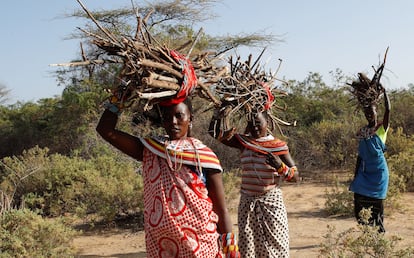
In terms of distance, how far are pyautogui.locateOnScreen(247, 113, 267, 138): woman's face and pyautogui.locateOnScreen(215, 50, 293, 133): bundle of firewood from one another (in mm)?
56

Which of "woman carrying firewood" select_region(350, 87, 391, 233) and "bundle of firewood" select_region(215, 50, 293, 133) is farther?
"woman carrying firewood" select_region(350, 87, 391, 233)

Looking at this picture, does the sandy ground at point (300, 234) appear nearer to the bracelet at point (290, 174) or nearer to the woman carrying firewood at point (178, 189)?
the bracelet at point (290, 174)

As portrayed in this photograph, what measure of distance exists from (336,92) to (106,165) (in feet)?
36.8

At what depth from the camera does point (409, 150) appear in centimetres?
981

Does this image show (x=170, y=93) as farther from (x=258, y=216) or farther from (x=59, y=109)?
(x=59, y=109)

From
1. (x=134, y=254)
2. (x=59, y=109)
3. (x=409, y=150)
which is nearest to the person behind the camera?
(x=134, y=254)

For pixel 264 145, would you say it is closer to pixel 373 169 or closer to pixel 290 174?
pixel 290 174

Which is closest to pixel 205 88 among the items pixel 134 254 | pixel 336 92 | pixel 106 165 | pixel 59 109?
pixel 134 254

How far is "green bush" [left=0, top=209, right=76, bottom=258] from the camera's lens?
421 centimetres

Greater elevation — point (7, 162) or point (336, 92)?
point (336, 92)

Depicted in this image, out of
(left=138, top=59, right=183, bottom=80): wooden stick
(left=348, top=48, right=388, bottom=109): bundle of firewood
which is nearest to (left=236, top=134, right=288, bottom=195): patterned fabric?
(left=138, top=59, right=183, bottom=80): wooden stick

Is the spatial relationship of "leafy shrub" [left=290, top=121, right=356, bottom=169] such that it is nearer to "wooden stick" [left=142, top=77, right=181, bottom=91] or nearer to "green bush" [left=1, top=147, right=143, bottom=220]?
"green bush" [left=1, top=147, right=143, bottom=220]

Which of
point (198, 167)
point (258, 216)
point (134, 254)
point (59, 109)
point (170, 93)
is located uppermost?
Result: point (59, 109)

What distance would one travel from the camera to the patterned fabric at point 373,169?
4957mm
